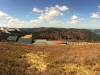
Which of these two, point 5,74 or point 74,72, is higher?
point 5,74

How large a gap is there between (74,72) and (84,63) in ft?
11.7

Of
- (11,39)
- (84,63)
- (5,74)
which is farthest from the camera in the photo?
(11,39)

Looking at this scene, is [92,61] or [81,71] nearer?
[81,71]

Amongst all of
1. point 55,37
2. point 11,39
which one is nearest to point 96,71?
point 11,39

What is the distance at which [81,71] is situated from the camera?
42.3ft

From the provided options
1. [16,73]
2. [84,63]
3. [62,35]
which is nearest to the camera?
[16,73]

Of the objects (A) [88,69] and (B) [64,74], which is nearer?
(B) [64,74]

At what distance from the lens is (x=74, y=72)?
500 inches

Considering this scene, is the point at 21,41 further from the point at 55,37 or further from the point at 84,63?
the point at 55,37

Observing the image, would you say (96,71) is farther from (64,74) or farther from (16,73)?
(16,73)

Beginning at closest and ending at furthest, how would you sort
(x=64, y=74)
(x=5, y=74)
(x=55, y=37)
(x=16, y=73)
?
(x=5, y=74) → (x=16, y=73) → (x=64, y=74) → (x=55, y=37)

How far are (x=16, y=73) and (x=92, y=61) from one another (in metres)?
10.2

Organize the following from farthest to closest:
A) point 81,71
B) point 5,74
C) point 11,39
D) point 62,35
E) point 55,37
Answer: point 62,35 → point 55,37 → point 11,39 → point 81,71 → point 5,74

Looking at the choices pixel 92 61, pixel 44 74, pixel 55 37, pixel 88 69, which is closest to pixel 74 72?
pixel 88 69
